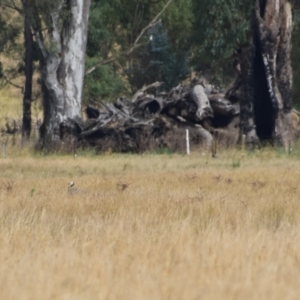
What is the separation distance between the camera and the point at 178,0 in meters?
47.4

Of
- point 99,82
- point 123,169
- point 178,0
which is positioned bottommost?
point 123,169

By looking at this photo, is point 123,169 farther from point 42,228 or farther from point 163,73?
point 163,73

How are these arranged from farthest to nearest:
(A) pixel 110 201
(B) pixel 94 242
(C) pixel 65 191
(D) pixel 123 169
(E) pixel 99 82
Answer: (E) pixel 99 82
(D) pixel 123 169
(C) pixel 65 191
(A) pixel 110 201
(B) pixel 94 242

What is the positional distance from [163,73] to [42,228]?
48.1 metres

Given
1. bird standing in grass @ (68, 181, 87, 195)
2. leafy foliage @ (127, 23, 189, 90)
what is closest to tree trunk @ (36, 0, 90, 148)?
bird standing in grass @ (68, 181, 87, 195)

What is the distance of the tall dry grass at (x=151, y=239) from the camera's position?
5914 millimetres

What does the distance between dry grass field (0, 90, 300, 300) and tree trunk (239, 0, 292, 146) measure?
14.4 m

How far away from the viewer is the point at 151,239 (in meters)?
8.40

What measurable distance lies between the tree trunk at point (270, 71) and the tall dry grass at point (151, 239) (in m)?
14.7

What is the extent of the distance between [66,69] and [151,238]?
25703 millimetres

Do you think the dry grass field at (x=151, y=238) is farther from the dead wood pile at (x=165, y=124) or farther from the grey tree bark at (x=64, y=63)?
the grey tree bark at (x=64, y=63)

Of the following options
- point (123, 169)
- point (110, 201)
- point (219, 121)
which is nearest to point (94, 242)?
point (110, 201)

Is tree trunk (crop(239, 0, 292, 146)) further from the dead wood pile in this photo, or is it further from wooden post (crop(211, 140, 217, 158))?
wooden post (crop(211, 140, 217, 158))

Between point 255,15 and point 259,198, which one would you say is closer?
point 259,198
